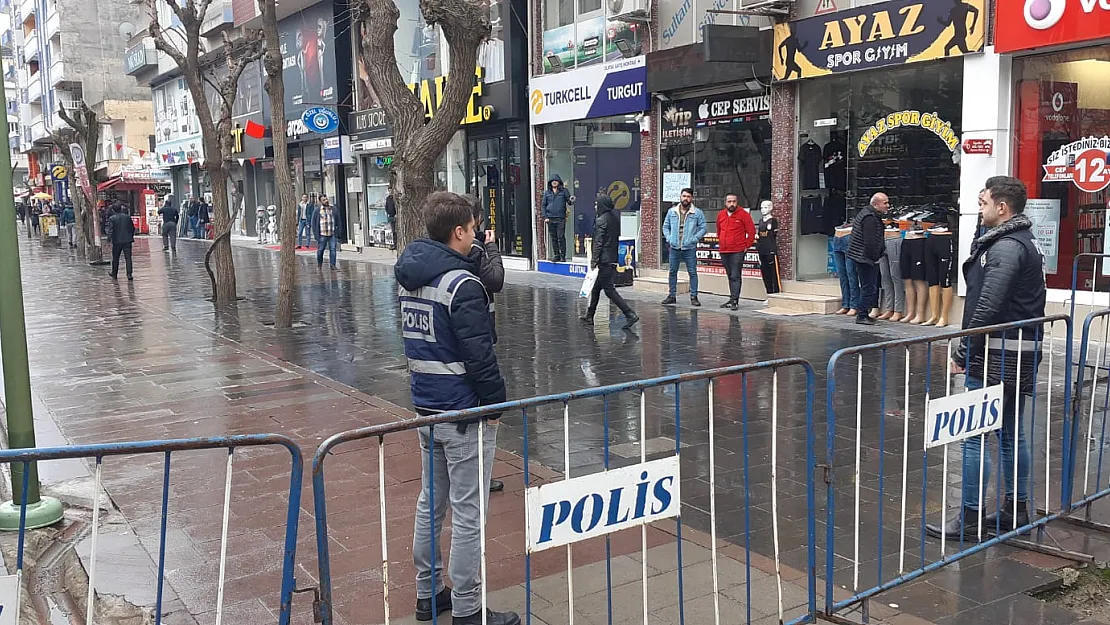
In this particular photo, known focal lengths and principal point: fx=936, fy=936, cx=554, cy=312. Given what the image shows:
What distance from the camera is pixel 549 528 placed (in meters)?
3.36

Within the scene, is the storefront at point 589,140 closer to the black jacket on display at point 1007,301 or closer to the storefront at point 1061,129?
the storefront at point 1061,129

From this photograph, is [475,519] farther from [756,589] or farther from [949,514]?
[949,514]

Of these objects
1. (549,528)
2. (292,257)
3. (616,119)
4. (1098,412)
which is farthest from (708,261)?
(549,528)

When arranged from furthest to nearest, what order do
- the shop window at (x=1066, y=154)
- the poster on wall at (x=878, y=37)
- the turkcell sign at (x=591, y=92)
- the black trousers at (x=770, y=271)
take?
the turkcell sign at (x=591, y=92)
the black trousers at (x=770, y=271)
the poster on wall at (x=878, y=37)
the shop window at (x=1066, y=154)

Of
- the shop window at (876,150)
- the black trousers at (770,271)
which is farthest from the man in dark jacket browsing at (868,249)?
the black trousers at (770,271)

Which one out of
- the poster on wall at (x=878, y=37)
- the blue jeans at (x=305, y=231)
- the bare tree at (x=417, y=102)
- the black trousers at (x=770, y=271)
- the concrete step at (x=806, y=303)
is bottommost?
the concrete step at (x=806, y=303)

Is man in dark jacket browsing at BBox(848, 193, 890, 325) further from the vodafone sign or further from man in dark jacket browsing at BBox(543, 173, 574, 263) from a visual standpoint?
man in dark jacket browsing at BBox(543, 173, 574, 263)

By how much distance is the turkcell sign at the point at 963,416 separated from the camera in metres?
4.40

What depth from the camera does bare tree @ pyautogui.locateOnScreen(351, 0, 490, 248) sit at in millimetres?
9906

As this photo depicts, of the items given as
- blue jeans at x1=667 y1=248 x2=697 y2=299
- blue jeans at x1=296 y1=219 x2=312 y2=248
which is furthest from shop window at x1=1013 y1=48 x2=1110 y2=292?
blue jeans at x1=296 y1=219 x2=312 y2=248

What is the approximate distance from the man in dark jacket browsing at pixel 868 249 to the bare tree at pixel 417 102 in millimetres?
5722

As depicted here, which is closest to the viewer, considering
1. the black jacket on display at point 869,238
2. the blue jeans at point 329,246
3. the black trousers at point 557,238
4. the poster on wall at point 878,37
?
the poster on wall at point 878,37

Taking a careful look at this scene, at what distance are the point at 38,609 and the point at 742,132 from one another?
13.6m

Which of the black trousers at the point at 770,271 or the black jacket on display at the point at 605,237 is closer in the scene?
the black jacket on display at the point at 605,237
